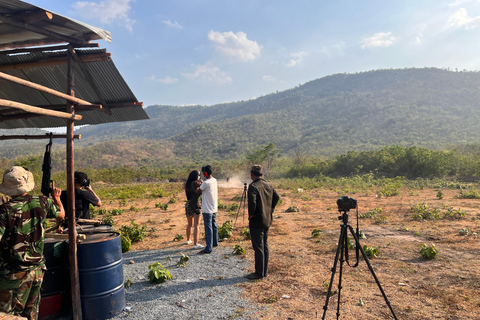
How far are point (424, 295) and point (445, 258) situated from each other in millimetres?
2226

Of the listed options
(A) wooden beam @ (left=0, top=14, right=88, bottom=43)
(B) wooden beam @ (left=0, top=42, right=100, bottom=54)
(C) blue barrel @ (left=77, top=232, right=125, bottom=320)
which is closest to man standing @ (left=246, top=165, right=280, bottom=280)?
(C) blue barrel @ (left=77, top=232, right=125, bottom=320)

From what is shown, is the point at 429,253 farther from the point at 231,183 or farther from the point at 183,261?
the point at 231,183

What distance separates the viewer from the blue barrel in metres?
3.92

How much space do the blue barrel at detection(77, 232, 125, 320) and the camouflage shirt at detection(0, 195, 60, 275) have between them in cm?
74

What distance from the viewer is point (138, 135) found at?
461ft

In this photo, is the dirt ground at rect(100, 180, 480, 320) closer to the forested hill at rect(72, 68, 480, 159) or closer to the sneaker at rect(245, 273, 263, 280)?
the sneaker at rect(245, 273, 263, 280)

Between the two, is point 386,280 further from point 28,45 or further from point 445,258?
point 28,45

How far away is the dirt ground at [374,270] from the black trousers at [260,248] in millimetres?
211

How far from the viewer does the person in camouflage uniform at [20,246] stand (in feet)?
9.70

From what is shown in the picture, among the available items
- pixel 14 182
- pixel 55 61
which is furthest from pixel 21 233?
pixel 55 61

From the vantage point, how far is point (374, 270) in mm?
6055

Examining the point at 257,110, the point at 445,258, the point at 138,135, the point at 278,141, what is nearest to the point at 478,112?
the point at 278,141

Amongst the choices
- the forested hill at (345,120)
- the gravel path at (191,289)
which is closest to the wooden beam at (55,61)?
the gravel path at (191,289)

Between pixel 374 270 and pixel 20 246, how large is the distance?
5915 mm
